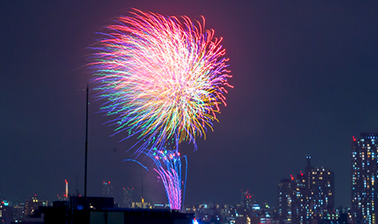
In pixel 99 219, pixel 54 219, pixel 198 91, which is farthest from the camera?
pixel 198 91

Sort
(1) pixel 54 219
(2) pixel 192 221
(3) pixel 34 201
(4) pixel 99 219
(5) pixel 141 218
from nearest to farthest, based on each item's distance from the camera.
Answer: (4) pixel 99 219 → (1) pixel 54 219 → (5) pixel 141 218 → (2) pixel 192 221 → (3) pixel 34 201

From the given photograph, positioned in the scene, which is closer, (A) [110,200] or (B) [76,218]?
(B) [76,218]

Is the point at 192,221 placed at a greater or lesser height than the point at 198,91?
lesser

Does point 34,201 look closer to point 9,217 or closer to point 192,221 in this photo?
point 9,217

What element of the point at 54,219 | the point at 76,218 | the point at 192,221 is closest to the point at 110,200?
the point at 192,221

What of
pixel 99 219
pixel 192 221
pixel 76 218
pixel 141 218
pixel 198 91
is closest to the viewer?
pixel 99 219

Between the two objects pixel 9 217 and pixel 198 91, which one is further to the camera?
pixel 9 217

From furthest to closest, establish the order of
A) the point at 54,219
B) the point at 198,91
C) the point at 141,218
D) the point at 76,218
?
the point at 141,218 → the point at 198,91 → the point at 54,219 → the point at 76,218

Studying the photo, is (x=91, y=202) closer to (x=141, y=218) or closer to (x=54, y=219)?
(x=141, y=218)

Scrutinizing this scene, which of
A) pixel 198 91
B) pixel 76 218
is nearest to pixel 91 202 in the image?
pixel 198 91
